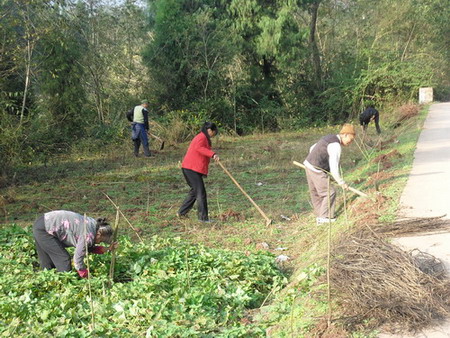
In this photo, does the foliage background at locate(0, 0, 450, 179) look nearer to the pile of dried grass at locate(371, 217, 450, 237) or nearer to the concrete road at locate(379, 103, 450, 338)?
the concrete road at locate(379, 103, 450, 338)

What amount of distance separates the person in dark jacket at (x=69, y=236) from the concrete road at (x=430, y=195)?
3060 millimetres

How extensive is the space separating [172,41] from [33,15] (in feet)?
26.2

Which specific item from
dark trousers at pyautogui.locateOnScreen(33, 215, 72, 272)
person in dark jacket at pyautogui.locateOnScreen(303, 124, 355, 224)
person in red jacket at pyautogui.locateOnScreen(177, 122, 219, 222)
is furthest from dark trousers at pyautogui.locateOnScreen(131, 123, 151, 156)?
dark trousers at pyautogui.locateOnScreen(33, 215, 72, 272)

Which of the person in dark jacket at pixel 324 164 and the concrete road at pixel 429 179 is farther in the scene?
the person in dark jacket at pixel 324 164

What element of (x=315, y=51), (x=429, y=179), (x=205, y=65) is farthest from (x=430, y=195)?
(x=315, y=51)

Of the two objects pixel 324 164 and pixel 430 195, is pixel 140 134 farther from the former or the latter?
pixel 430 195

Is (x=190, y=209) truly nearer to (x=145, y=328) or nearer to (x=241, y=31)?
(x=145, y=328)

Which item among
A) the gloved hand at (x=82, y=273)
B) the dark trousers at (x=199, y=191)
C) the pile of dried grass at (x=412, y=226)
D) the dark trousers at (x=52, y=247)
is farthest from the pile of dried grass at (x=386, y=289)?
the dark trousers at (x=199, y=191)

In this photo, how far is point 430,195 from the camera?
8094 millimetres

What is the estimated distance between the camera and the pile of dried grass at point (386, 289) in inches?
168

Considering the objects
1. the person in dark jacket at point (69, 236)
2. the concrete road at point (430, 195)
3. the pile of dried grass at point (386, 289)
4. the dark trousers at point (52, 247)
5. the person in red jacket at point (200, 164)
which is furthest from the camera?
the person in red jacket at point (200, 164)

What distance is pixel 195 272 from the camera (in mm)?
5938

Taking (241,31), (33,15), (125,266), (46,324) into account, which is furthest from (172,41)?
(46,324)

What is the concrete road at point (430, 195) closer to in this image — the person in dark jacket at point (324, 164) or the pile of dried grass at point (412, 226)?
the pile of dried grass at point (412, 226)
